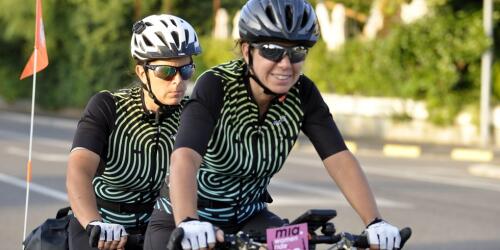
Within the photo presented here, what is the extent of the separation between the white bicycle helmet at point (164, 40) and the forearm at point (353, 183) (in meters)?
1.01

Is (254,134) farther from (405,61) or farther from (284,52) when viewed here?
(405,61)

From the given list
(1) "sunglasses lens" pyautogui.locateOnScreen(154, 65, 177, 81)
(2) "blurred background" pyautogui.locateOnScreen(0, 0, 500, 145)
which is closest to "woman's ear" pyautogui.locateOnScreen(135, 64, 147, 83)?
(1) "sunglasses lens" pyautogui.locateOnScreen(154, 65, 177, 81)

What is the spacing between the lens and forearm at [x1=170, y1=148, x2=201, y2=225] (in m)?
4.29

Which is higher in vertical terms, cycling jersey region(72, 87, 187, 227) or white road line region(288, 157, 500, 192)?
cycling jersey region(72, 87, 187, 227)

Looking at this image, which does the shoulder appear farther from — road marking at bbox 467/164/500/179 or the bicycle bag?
road marking at bbox 467/164/500/179

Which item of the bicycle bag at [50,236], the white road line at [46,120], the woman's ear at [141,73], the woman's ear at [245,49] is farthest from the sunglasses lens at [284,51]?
the white road line at [46,120]

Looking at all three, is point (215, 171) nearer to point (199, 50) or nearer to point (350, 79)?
point (199, 50)

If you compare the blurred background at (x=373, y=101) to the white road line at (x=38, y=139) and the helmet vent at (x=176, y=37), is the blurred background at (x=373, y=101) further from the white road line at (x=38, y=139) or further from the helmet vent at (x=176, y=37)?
the helmet vent at (x=176, y=37)

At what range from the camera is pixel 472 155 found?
77.0 feet

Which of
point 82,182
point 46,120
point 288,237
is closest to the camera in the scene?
point 288,237

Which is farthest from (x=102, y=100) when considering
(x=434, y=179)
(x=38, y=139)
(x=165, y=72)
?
(x=38, y=139)

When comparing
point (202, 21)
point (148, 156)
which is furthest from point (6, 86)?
point (148, 156)

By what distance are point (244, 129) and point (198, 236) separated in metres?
0.85

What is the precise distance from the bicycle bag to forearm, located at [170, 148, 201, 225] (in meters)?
1.38
